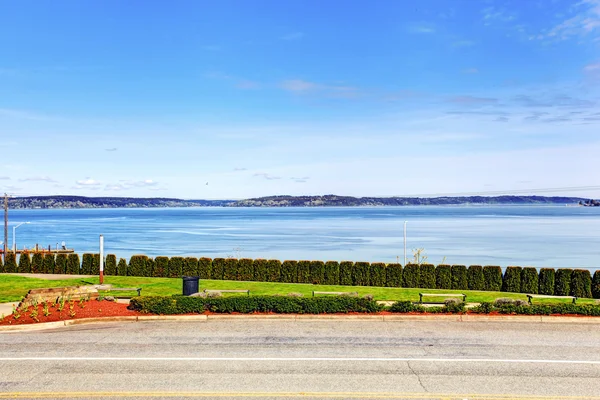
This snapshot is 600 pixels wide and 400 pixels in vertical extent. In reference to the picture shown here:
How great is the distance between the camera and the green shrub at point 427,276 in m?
→ 29.2

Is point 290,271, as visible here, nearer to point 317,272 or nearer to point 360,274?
point 317,272

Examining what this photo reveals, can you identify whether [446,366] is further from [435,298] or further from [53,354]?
[435,298]

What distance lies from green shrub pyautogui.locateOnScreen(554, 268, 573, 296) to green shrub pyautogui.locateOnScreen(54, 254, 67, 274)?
2996 cm

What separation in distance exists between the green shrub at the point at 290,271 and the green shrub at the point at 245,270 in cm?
199

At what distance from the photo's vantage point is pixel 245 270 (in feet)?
105

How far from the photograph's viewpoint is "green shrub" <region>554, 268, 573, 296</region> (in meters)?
27.0

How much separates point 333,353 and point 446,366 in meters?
2.76

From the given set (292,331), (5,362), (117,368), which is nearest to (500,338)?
(292,331)

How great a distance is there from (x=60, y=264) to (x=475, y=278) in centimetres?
2648

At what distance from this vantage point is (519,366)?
12.3 metres

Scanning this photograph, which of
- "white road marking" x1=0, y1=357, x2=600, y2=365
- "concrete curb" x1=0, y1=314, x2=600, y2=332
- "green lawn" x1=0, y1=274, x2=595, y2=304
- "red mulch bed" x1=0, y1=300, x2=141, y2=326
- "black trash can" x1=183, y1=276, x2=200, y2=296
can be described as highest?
"black trash can" x1=183, y1=276, x2=200, y2=296

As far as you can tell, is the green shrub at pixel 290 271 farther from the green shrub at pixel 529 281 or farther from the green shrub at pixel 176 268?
the green shrub at pixel 529 281

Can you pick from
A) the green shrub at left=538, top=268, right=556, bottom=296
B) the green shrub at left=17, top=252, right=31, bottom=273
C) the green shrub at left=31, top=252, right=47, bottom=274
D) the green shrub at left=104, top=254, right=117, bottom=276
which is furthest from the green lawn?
the green shrub at left=17, top=252, right=31, bottom=273

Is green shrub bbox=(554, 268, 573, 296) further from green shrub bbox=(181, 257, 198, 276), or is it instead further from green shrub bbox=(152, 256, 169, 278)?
green shrub bbox=(152, 256, 169, 278)
